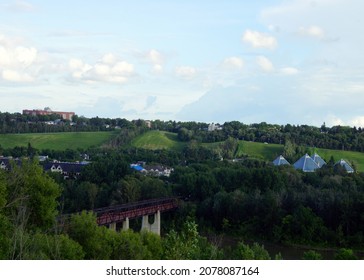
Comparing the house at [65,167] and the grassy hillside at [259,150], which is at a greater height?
the grassy hillside at [259,150]

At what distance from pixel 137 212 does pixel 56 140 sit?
5135 cm

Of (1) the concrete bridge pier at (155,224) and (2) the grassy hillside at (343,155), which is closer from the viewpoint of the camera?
(1) the concrete bridge pier at (155,224)

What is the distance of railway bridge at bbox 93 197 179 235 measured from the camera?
35906 millimetres

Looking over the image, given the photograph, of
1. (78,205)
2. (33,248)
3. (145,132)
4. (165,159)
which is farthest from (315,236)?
(145,132)

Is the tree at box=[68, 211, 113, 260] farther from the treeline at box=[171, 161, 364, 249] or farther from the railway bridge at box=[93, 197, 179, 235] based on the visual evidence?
the treeline at box=[171, 161, 364, 249]

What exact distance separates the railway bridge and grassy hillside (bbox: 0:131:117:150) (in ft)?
143

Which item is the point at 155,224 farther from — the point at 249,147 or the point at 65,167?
the point at 249,147

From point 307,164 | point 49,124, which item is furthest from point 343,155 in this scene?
point 49,124

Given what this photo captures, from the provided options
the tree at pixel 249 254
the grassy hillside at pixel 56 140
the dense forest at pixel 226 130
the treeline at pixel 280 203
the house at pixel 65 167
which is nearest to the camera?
the tree at pixel 249 254

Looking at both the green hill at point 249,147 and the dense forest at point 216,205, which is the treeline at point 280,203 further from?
the green hill at point 249,147

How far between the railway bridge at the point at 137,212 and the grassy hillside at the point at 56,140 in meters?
43.4

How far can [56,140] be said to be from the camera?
87.8 m

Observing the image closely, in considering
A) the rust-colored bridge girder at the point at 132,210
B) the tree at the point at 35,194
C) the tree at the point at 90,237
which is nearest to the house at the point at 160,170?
the rust-colored bridge girder at the point at 132,210

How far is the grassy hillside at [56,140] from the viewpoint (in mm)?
83812
